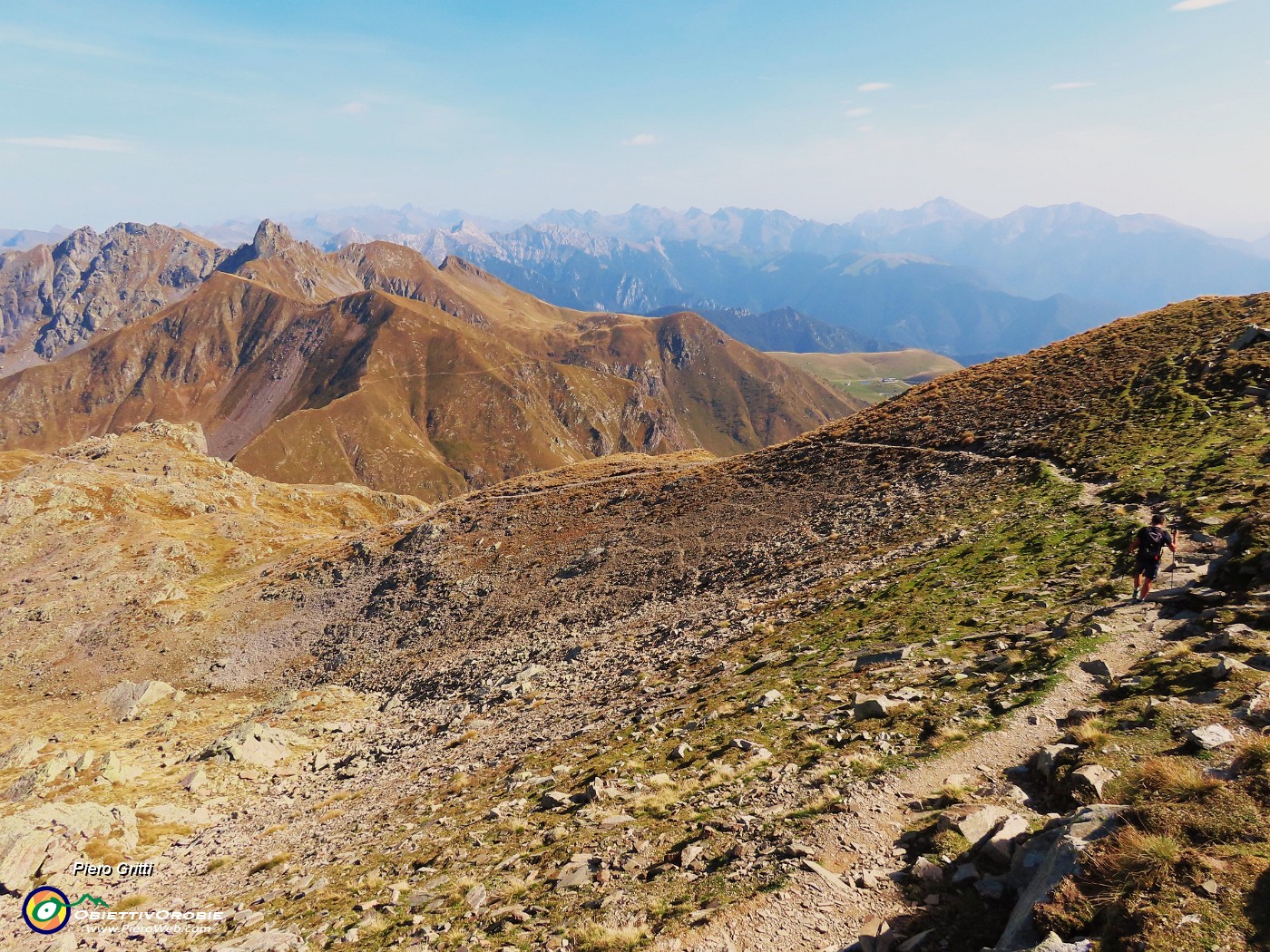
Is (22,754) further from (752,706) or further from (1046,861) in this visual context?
(1046,861)

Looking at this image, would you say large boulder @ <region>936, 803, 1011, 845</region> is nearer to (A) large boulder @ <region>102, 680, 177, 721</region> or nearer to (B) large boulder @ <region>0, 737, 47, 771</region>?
(B) large boulder @ <region>0, 737, 47, 771</region>

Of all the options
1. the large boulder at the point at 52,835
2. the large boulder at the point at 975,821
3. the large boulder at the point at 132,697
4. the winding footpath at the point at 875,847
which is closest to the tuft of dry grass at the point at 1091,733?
the winding footpath at the point at 875,847

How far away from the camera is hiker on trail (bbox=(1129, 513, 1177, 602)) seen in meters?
17.8

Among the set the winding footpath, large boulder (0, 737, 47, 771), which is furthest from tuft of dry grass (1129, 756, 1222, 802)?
large boulder (0, 737, 47, 771)

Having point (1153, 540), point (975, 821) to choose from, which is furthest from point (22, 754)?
point (1153, 540)

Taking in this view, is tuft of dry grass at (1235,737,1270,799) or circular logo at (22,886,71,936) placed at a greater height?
tuft of dry grass at (1235,737,1270,799)

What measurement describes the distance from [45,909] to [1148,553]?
36129 millimetres

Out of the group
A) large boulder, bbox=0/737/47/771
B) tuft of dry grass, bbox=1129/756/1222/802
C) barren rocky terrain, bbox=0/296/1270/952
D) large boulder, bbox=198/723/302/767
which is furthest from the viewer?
large boulder, bbox=0/737/47/771

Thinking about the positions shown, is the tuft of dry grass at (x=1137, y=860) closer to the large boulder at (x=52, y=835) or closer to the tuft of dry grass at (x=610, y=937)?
the tuft of dry grass at (x=610, y=937)

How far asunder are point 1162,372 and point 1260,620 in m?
35.8

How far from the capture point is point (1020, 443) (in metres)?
39.9

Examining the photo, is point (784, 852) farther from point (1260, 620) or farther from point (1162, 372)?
point (1162, 372)

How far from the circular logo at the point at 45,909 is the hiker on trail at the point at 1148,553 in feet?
113

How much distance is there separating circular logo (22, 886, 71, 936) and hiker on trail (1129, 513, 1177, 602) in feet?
113
